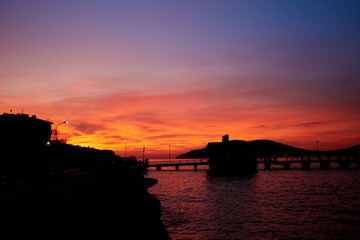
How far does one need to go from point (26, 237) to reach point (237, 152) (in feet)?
472

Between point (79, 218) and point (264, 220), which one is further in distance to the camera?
point (264, 220)

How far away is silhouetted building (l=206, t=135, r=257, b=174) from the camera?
495 feet

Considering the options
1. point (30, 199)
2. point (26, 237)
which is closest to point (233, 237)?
point (30, 199)

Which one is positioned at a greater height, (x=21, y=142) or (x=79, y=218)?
(x=21, y=142)

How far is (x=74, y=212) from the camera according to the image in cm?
2050

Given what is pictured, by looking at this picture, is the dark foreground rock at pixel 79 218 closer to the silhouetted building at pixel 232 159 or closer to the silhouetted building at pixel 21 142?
the silhouetted building at pixel 21 142

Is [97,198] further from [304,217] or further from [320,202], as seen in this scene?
[320,202]

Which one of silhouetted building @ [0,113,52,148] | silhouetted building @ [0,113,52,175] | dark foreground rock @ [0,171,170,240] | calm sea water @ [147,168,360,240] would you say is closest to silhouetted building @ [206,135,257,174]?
silhouetted building @ [0,113,52,148]

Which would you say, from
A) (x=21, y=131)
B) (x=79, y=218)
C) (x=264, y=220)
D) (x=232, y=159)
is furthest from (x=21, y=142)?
(x=232, y=159)

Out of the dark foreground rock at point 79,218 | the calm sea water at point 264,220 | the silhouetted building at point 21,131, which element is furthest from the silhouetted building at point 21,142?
the dark foreground rock at point 79,218

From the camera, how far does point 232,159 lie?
153000 millimetres

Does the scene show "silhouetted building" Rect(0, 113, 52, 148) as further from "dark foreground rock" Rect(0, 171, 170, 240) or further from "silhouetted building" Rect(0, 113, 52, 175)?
"dark foreground rock" Rect(0, 171, 170, 240)

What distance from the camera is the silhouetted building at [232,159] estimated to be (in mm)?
150875

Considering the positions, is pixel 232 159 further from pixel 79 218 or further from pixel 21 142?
pixel 79 218
